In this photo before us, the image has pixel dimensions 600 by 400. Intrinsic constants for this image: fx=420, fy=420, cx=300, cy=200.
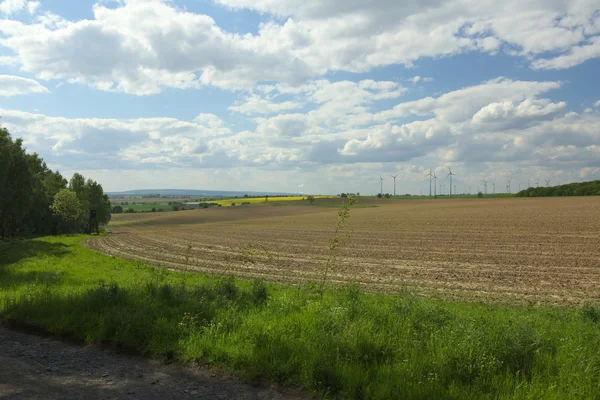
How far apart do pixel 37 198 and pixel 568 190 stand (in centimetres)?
14639

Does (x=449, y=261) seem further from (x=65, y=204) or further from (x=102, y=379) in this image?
(x=65, y=204)

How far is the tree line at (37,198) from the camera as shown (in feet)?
139

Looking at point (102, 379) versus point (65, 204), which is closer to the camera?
point (102, 379)

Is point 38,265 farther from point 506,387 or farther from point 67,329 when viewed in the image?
point 506,387

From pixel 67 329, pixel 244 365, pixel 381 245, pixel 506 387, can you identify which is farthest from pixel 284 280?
pixel 381 245

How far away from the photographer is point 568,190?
136625mm

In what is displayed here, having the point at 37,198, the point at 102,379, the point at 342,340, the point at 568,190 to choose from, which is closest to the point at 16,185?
the point at 37,198

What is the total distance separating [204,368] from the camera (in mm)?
6820

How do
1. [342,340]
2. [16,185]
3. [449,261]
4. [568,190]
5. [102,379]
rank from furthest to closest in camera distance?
[568,190] < [16,185] < [449,261] < [342,340] < [102,379]

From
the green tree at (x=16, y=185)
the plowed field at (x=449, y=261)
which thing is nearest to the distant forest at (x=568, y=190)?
the plowed field at (x=449, y=261)

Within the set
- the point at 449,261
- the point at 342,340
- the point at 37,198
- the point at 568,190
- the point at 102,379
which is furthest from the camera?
the point at 568,190

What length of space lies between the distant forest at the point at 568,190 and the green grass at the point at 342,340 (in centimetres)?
14075

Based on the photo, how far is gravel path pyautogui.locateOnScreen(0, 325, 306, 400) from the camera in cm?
584

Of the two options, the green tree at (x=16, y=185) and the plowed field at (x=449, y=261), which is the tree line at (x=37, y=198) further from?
the plowed field at (x=449, y=261)
